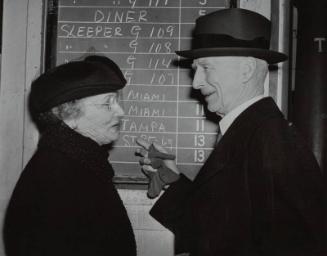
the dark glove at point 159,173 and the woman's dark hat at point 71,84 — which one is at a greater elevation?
the woman's dark hat at point 71,84

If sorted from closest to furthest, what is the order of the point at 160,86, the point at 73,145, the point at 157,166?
the point at 73,145, the point at 157,166, the point at 160,86

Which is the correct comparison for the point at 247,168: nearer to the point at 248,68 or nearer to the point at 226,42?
the point at 248,68

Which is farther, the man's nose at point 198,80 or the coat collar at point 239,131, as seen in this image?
the man's nose at point 198,80

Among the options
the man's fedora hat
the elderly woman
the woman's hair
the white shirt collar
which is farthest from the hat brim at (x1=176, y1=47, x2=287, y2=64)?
the woman's hair

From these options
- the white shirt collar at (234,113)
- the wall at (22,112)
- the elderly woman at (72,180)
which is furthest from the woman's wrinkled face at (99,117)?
the wall at (22,112)

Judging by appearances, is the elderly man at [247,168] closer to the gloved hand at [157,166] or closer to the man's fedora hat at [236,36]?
the man's fedora hat at [236,36]

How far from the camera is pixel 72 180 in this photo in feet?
5.22

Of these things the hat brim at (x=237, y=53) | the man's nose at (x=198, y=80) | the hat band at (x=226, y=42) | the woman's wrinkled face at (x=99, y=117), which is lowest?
the woman's wrinkled face at (x=99, y=117)

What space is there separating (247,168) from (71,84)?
2.49 feet

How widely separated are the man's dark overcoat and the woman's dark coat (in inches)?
14.1

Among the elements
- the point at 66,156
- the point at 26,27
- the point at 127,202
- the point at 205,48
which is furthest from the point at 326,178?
the point at 26,27

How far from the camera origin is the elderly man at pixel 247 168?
1.44 meters

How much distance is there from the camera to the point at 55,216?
1524 millimetres

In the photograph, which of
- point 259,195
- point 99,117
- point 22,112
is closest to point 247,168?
point 259,195
